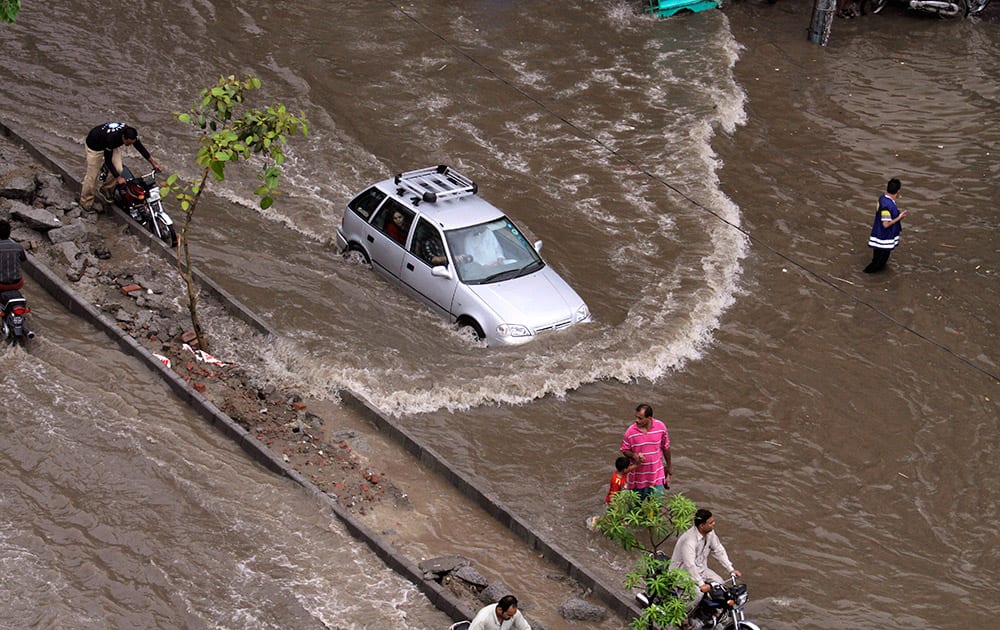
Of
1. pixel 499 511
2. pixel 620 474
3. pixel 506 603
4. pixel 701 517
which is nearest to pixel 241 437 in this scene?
pixel 499 511

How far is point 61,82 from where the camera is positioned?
60.9ft

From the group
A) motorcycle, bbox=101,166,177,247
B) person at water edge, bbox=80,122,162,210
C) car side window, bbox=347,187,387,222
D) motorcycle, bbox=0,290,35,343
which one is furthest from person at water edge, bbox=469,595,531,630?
person at water edge, bbox=80,122,162,210

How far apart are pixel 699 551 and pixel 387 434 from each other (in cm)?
362

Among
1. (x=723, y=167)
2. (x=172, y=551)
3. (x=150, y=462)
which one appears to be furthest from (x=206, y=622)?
(x=723, y=167)

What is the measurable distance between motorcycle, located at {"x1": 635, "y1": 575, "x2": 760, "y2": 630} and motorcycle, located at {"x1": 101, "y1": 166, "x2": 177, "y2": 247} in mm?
7822

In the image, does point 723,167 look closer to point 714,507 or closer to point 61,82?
point 714,507

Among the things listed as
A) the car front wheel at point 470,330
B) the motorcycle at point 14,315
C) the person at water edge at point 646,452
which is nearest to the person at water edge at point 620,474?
the person at water edge at point 646,452

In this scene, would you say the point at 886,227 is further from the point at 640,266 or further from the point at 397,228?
the point at 397,228

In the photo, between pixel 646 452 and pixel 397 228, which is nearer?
pixel 646 452

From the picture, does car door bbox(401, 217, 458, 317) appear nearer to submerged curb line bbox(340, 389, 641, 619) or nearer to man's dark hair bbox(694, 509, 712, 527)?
submerged curb line bbox(340, 389, 641, 619)

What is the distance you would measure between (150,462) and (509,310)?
4.37 m

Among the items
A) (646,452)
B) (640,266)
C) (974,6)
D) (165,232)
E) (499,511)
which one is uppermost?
(974,6)

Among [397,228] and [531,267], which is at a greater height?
[397,228]

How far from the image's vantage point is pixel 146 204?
1366cm
